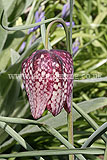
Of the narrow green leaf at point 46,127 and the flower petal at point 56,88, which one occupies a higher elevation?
the flower petal at point 56,88

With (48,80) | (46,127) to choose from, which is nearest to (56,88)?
(48,80)

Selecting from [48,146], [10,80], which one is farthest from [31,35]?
[48,146]

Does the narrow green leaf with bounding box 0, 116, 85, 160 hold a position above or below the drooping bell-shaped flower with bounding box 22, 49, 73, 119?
below

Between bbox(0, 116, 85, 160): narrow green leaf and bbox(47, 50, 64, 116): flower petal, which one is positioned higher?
bbox(47, 50, 64, 116): flower petal

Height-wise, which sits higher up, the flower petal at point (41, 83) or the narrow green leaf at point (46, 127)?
the flower petal at point (41, 83)

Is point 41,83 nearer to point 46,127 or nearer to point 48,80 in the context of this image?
point 48,80

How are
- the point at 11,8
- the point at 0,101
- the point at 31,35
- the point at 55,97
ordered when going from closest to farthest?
1. the point at 55,97
2. the point at 0,101
3. the point at 11,8
4. the point at 31,35

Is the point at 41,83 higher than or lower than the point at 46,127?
higher

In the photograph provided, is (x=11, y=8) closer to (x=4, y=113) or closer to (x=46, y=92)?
(x=4, y=113)
